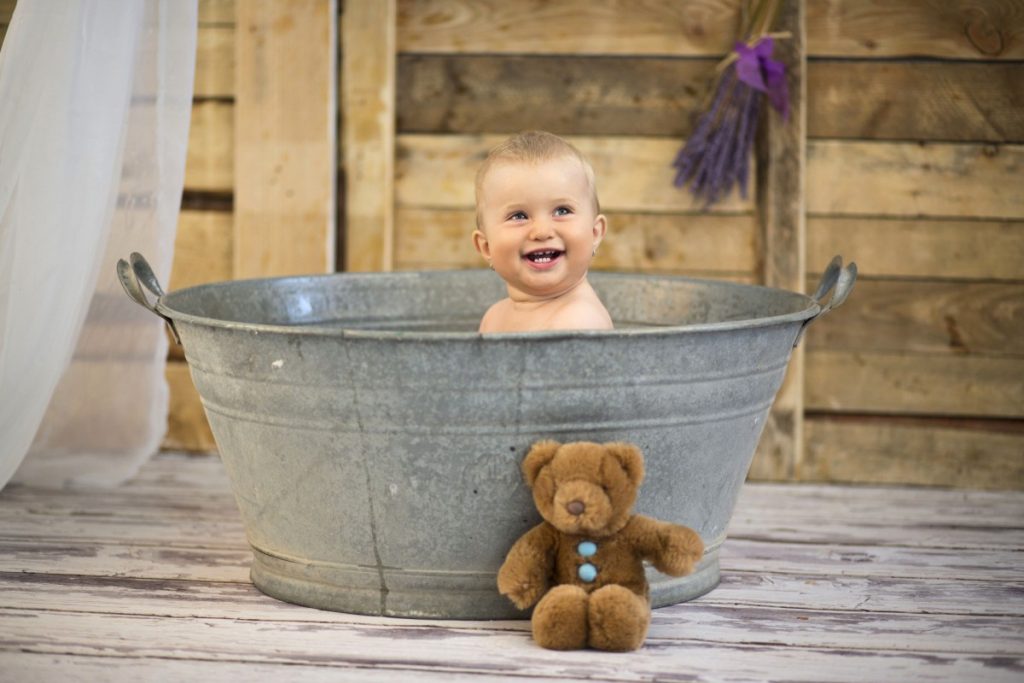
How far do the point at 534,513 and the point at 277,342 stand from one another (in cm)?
41

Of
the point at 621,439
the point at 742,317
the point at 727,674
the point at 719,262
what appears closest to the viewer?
the point at 727,674

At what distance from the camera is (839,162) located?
2.70 m

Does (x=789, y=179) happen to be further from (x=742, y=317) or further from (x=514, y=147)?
(x=514, y=147)

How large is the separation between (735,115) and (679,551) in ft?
4.02

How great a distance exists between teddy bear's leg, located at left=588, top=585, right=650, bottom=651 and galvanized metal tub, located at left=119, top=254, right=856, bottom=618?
15 centimetres

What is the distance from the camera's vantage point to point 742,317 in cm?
222

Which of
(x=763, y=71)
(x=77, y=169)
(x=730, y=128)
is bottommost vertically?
(x=77, y=169)

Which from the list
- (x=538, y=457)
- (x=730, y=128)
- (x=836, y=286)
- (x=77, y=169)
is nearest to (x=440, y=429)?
(x=538, y=457)

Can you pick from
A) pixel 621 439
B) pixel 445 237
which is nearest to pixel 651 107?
pixel 445 237

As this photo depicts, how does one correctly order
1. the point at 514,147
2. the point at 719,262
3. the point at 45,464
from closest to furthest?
the point at 514,147 < the point at 45,464 < the point at 719,262

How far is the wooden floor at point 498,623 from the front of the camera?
164cm

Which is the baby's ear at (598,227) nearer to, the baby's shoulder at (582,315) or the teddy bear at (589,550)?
the baby's shoulder at (582,315)

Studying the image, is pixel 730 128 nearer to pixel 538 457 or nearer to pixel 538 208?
pixel 538 208

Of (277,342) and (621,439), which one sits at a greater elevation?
(277,342)
